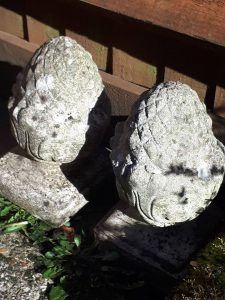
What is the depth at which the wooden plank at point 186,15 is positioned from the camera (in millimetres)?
3656

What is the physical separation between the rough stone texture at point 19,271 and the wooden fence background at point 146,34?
1.53 m

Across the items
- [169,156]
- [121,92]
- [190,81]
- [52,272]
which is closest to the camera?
[169,156]

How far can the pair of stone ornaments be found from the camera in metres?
3.34

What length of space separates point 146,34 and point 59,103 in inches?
36.8

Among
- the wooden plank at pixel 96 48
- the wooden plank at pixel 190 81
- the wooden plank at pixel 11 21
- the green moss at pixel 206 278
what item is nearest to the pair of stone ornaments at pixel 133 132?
the green moss at pixel 206 278

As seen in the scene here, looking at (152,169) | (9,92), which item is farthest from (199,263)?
(9,92)

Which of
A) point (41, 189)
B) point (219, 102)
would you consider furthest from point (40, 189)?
point (219, 102)

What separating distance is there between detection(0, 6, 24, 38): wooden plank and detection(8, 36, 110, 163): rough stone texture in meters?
1.39

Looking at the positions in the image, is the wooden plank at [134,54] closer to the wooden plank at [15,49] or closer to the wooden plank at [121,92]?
the wooden plank at [121,92]

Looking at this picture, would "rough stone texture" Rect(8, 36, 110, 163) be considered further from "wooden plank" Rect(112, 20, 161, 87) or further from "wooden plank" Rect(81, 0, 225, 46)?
"wooden plank" Rect(112, 20, 161, 87)

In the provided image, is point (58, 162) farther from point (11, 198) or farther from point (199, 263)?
point (199, 263)

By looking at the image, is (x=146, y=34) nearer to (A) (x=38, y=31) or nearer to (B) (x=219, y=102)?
(B) (x=219, y=102)

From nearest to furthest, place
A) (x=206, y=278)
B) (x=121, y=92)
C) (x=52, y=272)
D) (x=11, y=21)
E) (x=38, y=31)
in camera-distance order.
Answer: (x=206, y=278)
(x=52, y=272)
(x=121, y=92)
(x=38, y=31)
(x=11, y=21)

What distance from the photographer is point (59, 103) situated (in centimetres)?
382
